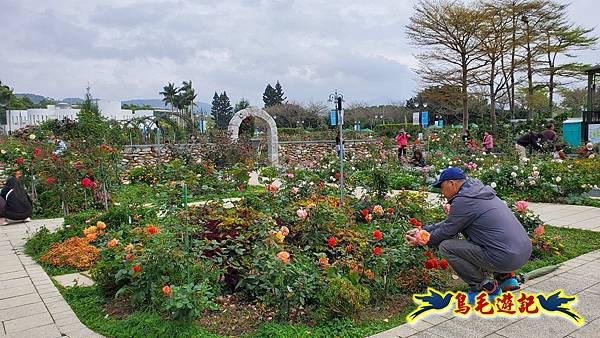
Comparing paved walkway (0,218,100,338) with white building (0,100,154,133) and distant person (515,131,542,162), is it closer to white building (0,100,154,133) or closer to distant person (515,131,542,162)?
distant person (515,131,542,162)

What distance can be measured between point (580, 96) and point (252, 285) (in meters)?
37.5

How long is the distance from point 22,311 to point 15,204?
14.6 ft

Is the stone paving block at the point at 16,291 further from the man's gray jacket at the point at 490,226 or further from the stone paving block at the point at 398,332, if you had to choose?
the man's gray jacket at the point at 490,226

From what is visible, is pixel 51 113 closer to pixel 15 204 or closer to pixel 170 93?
pixel 170 93

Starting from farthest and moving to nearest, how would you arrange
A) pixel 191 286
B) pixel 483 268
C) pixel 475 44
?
pixel 475 44 < pixel 483 268 < pixel 191 286

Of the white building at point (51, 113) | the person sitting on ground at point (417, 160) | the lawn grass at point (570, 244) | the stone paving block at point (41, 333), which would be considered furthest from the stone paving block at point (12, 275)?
the white building at point (51, 113)

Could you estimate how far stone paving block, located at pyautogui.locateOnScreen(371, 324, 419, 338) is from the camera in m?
2.85

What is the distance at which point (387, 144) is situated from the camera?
16.0 m

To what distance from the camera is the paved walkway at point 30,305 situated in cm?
307

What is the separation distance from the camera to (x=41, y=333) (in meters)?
3.03

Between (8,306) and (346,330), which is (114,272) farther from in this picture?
(346,330)

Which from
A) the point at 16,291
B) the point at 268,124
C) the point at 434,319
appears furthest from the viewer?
the point at 268,124

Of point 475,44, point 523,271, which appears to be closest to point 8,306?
point 523,271

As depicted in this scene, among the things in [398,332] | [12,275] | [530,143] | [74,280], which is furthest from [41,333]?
[530,143]
